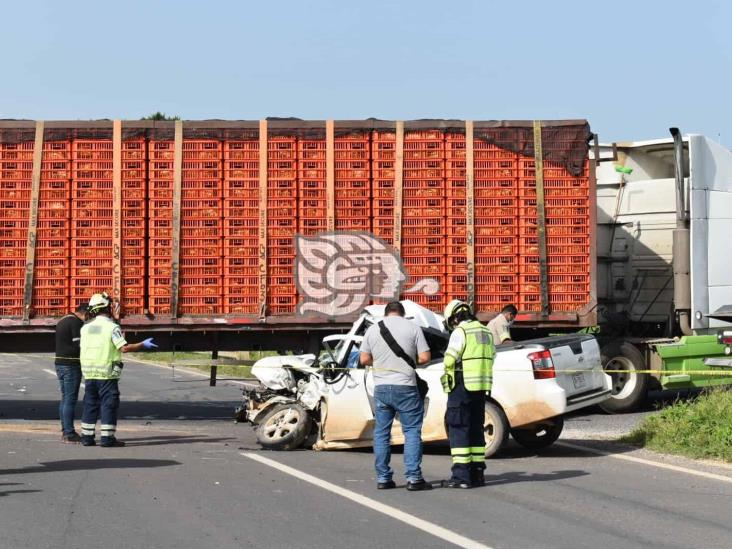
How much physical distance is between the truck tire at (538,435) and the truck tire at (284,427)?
2.26m

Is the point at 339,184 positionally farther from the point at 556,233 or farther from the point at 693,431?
the point at 693,431

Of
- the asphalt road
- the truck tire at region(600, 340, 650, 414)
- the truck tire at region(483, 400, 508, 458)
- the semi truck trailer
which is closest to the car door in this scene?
the asphalt road

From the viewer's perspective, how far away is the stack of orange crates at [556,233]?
1745 cm

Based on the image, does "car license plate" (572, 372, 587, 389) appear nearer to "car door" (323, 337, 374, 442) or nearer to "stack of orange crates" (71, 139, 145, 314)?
"car door" (323, 337, 374, 442)

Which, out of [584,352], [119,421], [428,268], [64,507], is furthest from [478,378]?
[119,421]

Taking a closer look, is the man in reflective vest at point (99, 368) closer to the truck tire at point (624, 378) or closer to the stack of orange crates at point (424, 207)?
the stack of orange crates at point (424, 207)

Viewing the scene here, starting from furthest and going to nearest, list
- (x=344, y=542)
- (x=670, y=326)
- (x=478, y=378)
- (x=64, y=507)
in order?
(x=670, y=326)
(x=478, y=378)
(x=64, y=507)
(x=344, y=542)

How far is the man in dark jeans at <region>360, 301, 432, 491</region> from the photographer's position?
33.3 ft

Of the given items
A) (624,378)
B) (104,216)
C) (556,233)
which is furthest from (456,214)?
(104,216)

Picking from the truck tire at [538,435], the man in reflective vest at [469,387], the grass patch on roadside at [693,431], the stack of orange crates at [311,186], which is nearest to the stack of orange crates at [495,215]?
the stack of orange crates at [311,186]

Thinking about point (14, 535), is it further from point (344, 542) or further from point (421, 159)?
point (421, 159)

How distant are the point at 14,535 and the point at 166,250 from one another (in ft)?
30.8

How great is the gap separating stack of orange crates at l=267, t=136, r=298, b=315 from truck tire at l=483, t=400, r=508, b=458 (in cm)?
558

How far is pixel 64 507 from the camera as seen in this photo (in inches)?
355
